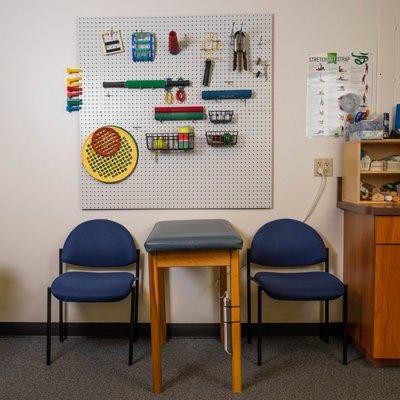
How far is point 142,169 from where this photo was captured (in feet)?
8.48

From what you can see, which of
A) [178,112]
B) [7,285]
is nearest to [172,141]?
[178,112]

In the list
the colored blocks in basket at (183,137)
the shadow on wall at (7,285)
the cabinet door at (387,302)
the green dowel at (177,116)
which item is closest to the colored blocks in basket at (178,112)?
the green dowel at (177,116)

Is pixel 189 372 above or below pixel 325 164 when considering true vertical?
below

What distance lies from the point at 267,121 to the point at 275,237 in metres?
0.77

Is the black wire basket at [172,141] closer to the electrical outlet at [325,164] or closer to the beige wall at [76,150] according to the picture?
the beige wall at [76,150]

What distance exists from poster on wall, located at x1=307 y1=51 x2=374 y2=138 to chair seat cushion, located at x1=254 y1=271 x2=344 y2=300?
3.08ft

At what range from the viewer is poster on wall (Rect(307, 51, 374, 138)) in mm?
2537

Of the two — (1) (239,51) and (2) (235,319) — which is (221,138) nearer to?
(1) (239,51)

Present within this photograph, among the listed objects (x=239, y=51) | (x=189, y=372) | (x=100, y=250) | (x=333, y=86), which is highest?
(x=239, y=51)

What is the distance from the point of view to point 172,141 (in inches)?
98.1

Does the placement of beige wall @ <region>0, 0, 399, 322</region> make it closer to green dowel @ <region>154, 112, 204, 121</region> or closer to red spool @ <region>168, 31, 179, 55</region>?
red spool @ <region>168, 31, 179, 55</region>

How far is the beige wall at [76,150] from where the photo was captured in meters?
2.52

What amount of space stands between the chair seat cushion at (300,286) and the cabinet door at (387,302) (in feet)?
0.72

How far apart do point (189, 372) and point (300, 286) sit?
80 centimetres
